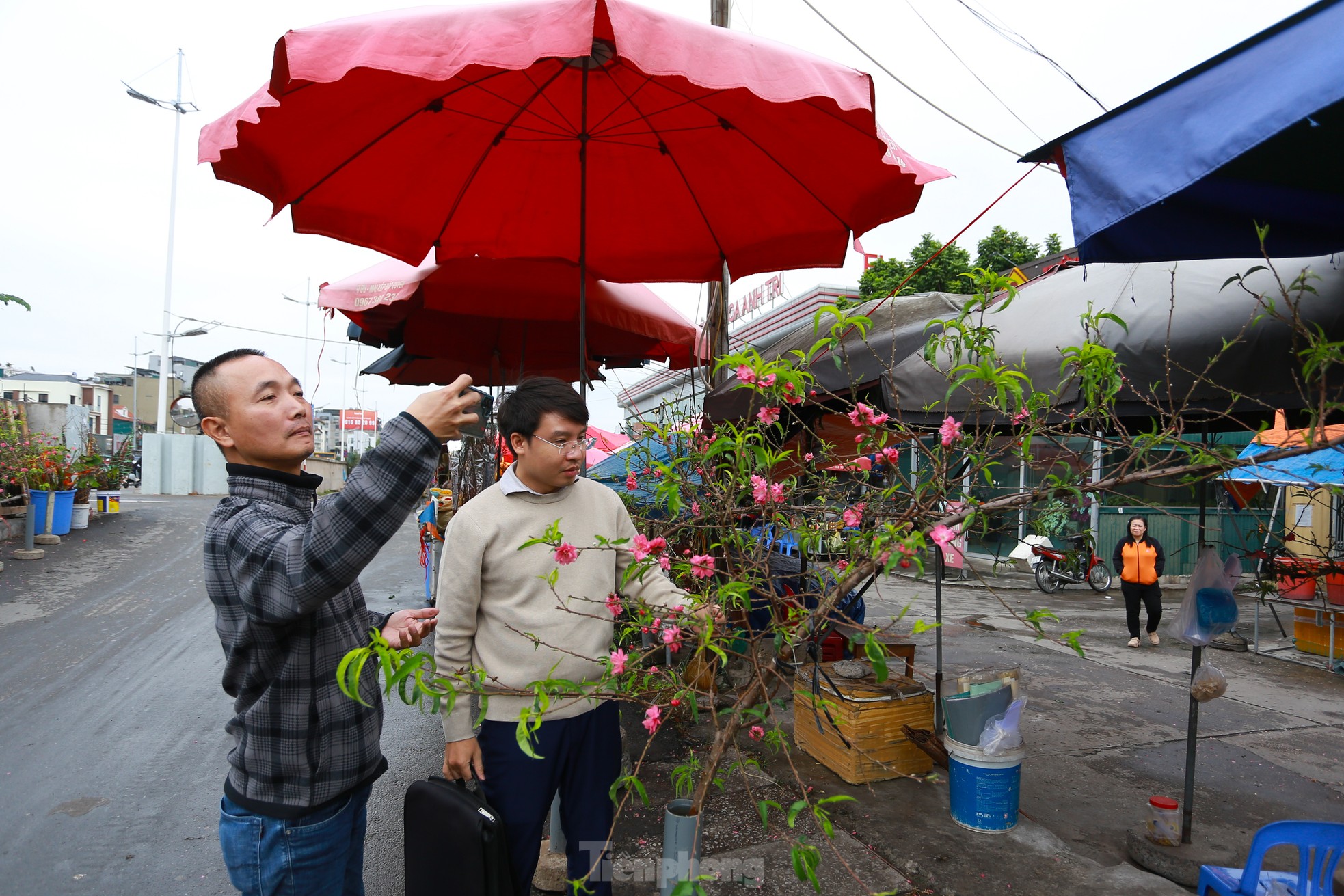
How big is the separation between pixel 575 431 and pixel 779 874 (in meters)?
2.18

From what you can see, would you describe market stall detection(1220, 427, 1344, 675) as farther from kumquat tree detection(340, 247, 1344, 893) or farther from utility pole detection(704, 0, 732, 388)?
utility pole detection(704, 0, 732, 388)

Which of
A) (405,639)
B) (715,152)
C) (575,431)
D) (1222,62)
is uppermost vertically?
(715,152)

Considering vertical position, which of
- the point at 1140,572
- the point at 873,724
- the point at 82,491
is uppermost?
the point at 82,491

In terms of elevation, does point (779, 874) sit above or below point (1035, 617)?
below

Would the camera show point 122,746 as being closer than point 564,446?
No

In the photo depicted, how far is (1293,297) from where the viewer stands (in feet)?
8.87

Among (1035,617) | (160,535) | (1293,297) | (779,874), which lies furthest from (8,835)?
(160,535)

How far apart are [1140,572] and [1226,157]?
7.21 m

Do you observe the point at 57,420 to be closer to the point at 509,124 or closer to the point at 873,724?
the point at 509,124

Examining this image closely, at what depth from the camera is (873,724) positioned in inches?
154

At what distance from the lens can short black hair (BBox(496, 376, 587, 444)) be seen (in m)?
2.10

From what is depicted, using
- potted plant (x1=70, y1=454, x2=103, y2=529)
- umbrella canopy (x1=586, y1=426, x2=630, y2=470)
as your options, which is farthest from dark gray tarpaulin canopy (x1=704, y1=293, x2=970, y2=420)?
potted plant (x1=70, y1=454, x2=103, y2=529)

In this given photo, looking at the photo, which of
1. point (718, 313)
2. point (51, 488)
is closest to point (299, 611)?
point (718, 313)

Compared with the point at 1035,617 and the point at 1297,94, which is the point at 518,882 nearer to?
the point at 1035,617
